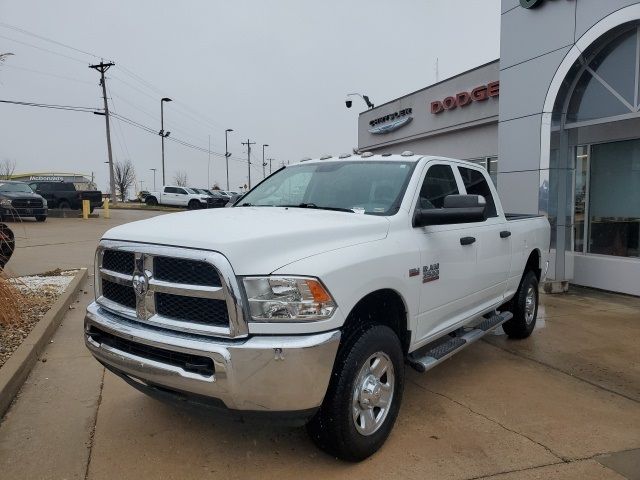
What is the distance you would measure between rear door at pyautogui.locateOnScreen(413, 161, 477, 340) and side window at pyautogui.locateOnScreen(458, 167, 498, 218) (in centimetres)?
31

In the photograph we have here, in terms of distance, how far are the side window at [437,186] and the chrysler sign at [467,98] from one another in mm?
10179

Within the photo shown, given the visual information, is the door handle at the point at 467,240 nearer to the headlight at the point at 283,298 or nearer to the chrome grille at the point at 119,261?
the headlight at the point at 283,298

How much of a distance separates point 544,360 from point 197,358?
380 centimetres

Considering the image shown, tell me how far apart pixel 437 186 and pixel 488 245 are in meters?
0.83

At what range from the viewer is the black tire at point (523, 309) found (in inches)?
225

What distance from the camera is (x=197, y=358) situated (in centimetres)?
271

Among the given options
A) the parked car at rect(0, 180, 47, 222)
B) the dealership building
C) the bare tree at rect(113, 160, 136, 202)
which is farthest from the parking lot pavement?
the bare tree at rect(113, 160, 136, 202)

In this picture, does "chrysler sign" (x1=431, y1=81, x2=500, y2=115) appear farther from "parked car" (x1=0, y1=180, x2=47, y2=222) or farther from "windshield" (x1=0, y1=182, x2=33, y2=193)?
"windshield" (x1=0, y1=182, x2=33, y2=193)

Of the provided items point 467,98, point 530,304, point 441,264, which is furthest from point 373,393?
point 467,98

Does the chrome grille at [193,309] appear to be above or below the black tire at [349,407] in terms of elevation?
above

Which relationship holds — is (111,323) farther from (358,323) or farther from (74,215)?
(74,215)

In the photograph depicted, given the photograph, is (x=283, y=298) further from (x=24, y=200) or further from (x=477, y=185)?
(x=24, y=200)

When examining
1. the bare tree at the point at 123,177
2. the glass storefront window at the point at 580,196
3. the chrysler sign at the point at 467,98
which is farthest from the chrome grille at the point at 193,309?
the bare tree at the point at 123,177

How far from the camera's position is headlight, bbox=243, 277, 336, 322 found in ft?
8.68
